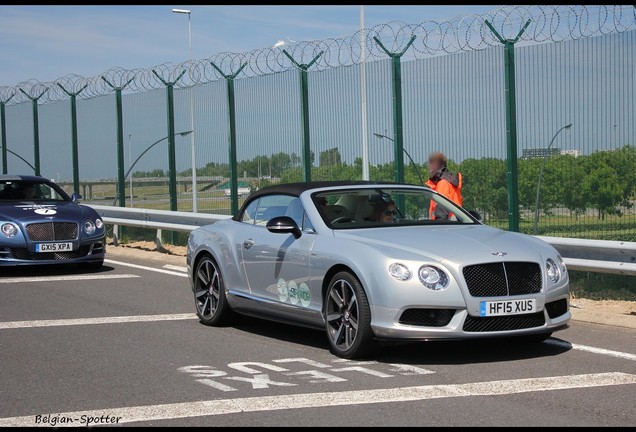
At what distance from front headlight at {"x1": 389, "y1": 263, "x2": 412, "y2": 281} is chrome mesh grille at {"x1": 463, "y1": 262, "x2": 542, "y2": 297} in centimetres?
43

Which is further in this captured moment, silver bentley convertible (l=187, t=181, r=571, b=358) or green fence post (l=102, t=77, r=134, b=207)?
green fence post (l=102, t=77, r=134, b=207)

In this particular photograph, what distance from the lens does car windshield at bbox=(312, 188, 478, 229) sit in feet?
32.5

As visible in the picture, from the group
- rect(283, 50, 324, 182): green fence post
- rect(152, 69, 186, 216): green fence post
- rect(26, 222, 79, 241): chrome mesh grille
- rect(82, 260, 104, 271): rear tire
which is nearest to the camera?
rect(26, 222, 79, 241): chrome mesh grille

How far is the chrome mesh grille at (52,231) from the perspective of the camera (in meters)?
16.1

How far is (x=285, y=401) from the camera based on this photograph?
733 cm

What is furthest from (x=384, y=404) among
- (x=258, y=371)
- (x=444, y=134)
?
(x=444, y=134)

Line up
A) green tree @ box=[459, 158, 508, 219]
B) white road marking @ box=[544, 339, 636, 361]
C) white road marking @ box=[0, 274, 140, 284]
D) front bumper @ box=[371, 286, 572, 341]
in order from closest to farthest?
front bumper @ box=[371, 286, 572, 341], white road marking @ box=[544, 339, 636, 361], green tree @ box=[459, 158, 508, 219], white road marking @ box=[0, 274, 140, 284]

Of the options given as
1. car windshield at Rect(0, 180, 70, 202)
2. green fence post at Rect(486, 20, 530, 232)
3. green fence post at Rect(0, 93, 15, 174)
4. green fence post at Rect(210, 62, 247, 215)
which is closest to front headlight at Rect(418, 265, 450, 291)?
green fence post at Rect(486, 20, 530, 232)

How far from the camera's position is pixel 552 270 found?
29.8ft

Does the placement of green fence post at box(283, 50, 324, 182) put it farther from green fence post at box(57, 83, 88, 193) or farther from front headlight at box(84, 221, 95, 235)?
green fence post at box(57, 83, 88, 193)

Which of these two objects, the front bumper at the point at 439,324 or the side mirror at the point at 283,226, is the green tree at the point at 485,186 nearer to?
the side mirror at the point at 283,226

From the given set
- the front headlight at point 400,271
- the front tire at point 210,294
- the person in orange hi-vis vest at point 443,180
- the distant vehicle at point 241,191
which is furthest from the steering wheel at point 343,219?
the distant vehicle at point 241,191

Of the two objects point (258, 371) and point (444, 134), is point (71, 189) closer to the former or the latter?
point (444, 134)

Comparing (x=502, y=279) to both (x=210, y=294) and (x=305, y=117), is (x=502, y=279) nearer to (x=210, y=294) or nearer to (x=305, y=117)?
(x=210, y=294)
